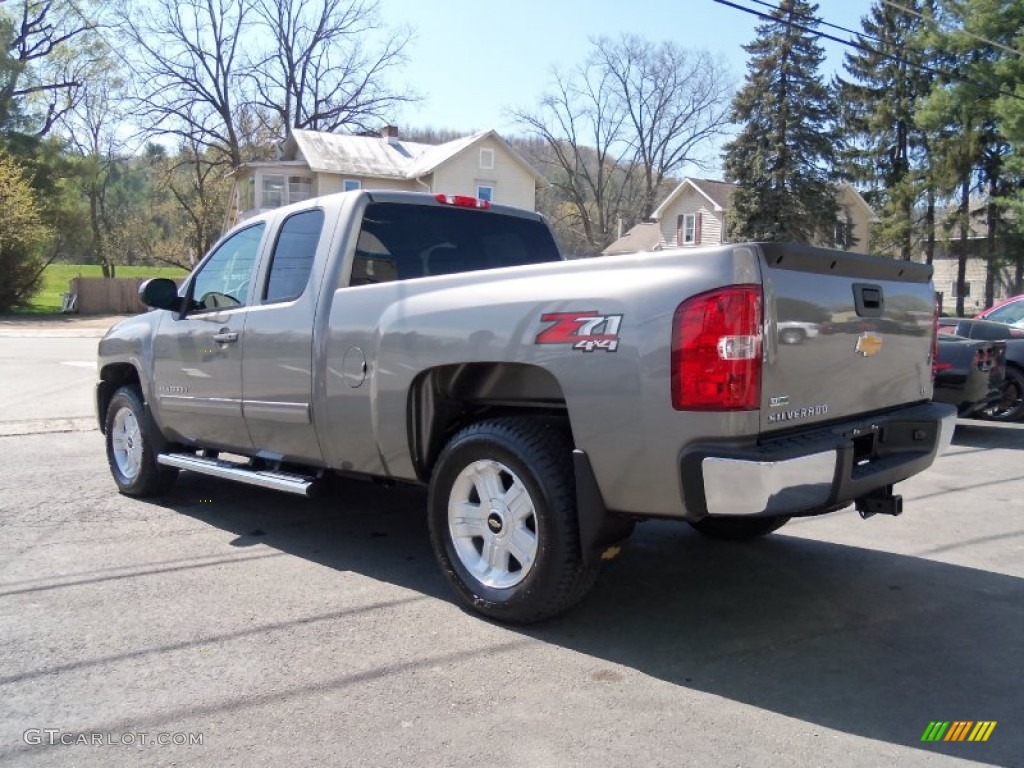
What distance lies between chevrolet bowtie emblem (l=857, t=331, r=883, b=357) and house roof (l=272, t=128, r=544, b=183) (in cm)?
3733

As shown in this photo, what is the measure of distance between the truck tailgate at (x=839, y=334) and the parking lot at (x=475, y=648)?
1047 millimetres

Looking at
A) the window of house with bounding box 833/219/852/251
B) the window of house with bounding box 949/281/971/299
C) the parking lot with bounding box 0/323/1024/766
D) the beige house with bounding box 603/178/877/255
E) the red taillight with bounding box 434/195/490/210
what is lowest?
the parking lot with bounding box 0/323/1024/766

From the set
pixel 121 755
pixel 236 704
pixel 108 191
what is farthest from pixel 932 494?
pixel 108 191

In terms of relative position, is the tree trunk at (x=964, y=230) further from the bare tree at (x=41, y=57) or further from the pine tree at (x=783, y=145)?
the bare tree at (x=41, y=57)

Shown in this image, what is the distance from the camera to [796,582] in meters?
4.70

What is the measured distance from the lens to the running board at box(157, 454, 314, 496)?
484 cm

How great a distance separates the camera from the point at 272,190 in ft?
136

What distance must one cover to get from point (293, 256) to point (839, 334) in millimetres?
3078

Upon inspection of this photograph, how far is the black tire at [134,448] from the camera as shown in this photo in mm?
6234

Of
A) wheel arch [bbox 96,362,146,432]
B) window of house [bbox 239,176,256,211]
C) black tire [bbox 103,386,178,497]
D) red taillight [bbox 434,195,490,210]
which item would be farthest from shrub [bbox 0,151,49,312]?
red taillight [bbox 434,195,490,210]

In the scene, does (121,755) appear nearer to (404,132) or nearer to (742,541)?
(742,541)

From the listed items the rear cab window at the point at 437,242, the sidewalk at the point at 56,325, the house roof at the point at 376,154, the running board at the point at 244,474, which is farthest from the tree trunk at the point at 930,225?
the running board at the point at 244,474

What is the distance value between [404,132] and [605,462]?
56.6m

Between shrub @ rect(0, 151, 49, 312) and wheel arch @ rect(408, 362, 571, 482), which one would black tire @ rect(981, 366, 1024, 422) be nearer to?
wheel arch @ rect(408, 362, 571, 482)
